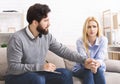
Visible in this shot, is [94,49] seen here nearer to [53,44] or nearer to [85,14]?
[53,44]

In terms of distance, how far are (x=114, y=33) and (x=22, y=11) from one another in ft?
5.47

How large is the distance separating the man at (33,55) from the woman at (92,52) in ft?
0.57

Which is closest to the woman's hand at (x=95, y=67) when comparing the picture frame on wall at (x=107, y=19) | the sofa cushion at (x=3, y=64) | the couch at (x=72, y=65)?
the couch at (x=72, y=65)

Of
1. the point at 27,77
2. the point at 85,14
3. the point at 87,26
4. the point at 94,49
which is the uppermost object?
the point at 85,14

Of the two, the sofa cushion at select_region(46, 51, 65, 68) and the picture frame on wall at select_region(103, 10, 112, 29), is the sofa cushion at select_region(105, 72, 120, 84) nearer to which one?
the sofa cushion at select_region(46, 51, 65, 68)

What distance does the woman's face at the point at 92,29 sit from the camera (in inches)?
105

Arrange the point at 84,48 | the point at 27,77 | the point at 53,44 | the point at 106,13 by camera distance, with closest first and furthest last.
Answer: the point at 27,77
the point at 53,44
the point at 84,48
the point at 106,13

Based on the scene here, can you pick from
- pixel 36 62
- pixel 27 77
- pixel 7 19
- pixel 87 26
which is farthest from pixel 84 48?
pixel 7 19

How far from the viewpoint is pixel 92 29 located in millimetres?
2674

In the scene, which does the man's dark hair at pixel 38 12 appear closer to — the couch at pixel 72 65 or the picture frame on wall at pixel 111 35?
the couch at pixel 72 65

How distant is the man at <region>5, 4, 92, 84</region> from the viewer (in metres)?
1.90

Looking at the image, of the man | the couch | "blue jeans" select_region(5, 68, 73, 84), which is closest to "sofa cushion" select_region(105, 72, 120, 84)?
the couch

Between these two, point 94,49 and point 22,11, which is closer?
point 94,49

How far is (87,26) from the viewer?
274 centimetres
